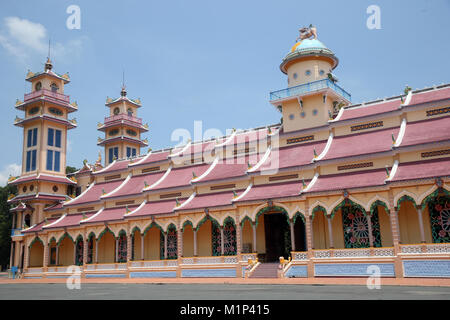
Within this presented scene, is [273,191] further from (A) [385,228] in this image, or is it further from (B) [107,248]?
(B) [107,248]

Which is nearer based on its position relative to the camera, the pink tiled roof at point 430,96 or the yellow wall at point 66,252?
the pink tiled roof at point 430,96

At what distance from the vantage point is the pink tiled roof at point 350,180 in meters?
23.5

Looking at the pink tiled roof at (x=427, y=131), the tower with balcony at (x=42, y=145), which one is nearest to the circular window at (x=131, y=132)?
the tower with balcony at (x=42, y=145)

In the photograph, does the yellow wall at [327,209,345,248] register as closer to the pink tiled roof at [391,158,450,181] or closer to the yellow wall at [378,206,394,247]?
the yellow wall at [378,206,394,247]

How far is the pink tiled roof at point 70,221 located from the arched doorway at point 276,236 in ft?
58.2

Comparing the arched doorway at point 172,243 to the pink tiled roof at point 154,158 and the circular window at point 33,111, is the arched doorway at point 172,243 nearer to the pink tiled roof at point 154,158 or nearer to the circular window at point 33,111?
the pink tiled roof at point 154,158

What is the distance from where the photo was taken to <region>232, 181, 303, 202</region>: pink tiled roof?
26.2 meters

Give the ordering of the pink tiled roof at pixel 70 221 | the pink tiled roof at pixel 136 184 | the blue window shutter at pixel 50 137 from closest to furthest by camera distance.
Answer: the pink tiled roof at pixel 136 184 < the pink tiled roof at pixel 70 221 < the blue window shutter at pixel 50 137

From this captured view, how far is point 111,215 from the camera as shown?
3550cm

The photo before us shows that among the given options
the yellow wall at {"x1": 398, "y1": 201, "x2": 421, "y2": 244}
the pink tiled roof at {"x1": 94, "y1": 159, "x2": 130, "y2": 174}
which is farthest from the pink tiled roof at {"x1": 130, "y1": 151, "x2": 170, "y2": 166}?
A: the yellow wall at {"x1": 398, "y1": 201, "x2": 421, "y2": 244}

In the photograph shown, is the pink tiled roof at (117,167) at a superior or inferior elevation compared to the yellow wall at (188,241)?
superior

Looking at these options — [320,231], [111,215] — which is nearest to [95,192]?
[111,215]

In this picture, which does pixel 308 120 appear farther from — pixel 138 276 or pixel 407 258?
pixel 138 276

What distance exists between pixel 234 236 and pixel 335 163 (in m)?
8.85
